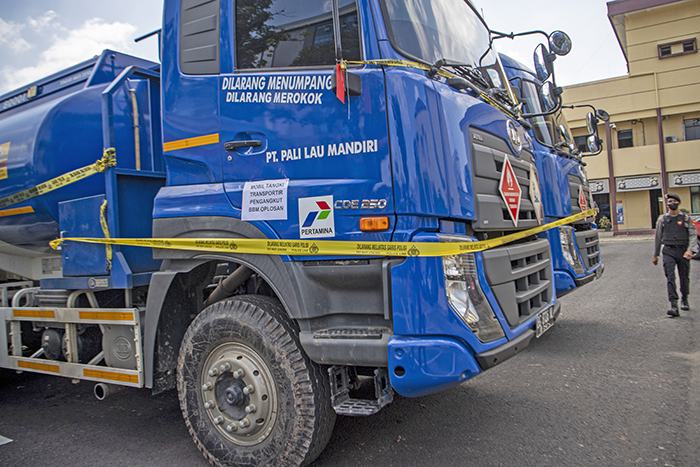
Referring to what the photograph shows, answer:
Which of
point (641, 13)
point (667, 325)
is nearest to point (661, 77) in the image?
point (641, 13)

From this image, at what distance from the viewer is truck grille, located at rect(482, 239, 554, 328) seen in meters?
2.81

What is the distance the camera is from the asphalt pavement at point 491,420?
318cm

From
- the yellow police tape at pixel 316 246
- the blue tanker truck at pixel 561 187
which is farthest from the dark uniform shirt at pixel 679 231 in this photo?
the yellow police tape at pixel 316 246

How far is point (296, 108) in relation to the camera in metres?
2.90

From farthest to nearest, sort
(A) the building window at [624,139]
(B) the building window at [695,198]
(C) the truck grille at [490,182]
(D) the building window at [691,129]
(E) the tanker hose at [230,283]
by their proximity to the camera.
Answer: (A) the building window at [624,139], (D) the building window at [691,129], (B) the building window at [695,198], (E) the tanker hose at [230,283], (C) the truck grille at [490,182]

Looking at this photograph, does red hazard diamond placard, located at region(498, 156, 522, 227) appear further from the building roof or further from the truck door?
the building roof

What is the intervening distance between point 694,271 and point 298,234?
12.2 metres

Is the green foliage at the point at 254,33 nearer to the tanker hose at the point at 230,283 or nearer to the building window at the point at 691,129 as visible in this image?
the tanker hose at the point at 230,283

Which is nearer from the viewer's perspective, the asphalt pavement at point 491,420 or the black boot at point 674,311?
the asphalt pavement at point 491,420

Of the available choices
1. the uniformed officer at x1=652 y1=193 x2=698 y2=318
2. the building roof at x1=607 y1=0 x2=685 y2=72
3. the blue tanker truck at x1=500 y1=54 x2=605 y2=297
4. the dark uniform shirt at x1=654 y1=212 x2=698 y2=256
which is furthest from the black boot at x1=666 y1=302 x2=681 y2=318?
the building roof at x1=607 y1=0 x2=685 y2=72

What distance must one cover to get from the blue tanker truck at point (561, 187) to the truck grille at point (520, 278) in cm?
215

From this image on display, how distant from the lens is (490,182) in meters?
3.04

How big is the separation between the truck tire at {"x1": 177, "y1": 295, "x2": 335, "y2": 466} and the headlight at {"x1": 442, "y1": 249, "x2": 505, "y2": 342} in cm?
92

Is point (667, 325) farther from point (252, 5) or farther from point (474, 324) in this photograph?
point (252, 5)
